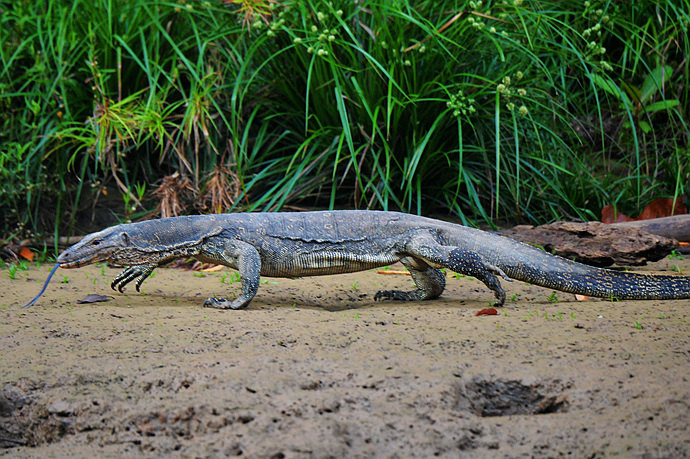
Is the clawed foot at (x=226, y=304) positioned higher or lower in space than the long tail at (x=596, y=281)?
lower

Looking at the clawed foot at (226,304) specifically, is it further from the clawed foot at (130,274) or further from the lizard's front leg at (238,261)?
the clawed foot at (130,274)

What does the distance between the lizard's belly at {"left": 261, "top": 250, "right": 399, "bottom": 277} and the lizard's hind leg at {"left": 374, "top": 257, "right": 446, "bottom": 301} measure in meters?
0.24

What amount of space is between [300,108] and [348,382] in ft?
14.6

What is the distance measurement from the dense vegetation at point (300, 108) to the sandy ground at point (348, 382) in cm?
259

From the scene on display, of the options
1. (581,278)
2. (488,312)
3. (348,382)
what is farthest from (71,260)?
(581,278)

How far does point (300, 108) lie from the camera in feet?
22.7

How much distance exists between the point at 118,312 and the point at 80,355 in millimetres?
798

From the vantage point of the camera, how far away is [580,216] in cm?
677

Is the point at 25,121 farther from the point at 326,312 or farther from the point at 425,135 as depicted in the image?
the point at 326,312

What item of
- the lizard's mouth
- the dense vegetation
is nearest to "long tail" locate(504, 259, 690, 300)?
the dense vegetation

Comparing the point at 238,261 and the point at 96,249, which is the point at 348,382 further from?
the point at 96,249

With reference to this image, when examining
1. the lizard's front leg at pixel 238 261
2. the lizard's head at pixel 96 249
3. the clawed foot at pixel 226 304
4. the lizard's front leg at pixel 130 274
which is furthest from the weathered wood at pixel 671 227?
the lizard's head at pixel 96 249

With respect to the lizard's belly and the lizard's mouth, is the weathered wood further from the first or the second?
the lizard's mouth

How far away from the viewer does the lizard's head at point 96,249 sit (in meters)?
4.19
